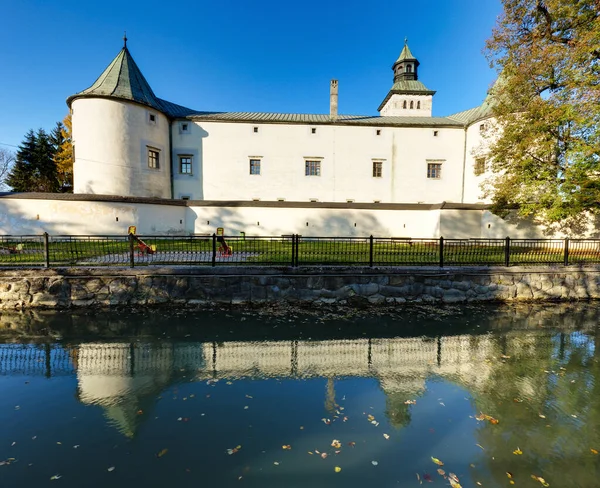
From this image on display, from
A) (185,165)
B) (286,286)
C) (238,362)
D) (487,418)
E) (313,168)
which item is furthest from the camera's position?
(313,168)

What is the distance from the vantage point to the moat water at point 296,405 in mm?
2812

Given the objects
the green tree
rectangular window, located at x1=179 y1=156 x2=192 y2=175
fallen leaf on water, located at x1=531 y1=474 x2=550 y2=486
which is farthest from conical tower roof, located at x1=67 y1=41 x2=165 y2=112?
fallen leaf on water, located at x1=531 y1=474 x2=550 y2=486

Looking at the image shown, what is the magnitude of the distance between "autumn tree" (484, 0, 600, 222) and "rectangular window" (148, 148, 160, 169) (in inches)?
881

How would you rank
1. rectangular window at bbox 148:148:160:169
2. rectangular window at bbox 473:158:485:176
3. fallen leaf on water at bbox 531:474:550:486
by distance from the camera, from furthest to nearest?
rectangular window at bbox 473:158:485:176 → rectangular window at bbox 148:148:160:169 → fallen leaf on water at bbox 531:474:550:486

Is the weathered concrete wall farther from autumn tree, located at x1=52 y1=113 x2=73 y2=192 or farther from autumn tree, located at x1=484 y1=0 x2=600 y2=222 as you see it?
autumn tree, located at x1=52 y1=113 x2=73 y2=192

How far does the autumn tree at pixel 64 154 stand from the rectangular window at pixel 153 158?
14.7 meters

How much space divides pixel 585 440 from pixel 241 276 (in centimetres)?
717

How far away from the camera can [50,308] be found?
7938 mm

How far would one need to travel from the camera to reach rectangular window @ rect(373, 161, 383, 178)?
25.9 metres

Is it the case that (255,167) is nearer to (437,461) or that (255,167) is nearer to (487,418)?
(487,418)

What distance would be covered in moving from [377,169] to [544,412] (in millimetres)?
24184

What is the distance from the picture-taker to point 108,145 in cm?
2070

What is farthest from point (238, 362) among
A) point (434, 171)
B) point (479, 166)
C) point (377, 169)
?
point (434, 171)

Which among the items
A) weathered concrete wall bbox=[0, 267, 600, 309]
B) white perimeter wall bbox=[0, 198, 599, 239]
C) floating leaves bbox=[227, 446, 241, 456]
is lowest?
floating leaves bbox=[227, 446, 241, 456]
